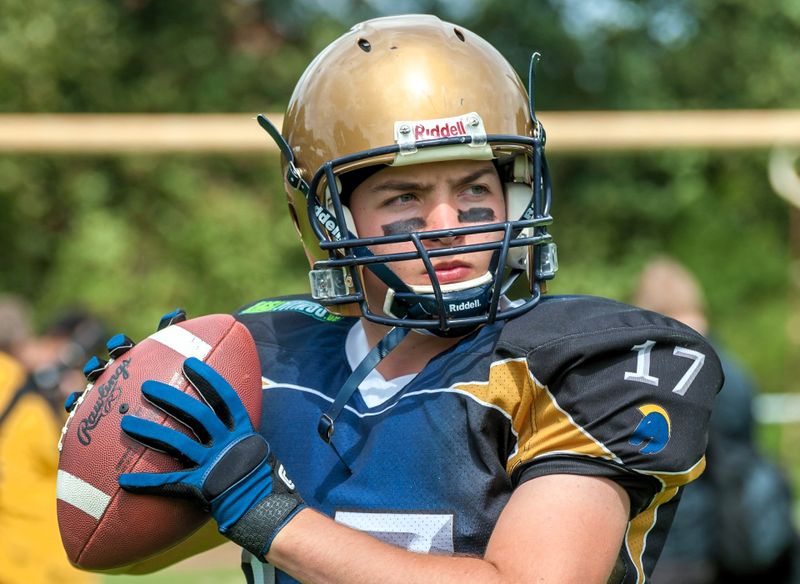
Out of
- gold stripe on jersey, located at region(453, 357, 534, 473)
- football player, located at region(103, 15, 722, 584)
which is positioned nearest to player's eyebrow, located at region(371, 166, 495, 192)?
football player, located at region(103, 15, 722, 584)

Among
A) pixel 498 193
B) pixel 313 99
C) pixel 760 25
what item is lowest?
pixel 760 25

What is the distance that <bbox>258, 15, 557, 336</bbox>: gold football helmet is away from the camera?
6.35ft

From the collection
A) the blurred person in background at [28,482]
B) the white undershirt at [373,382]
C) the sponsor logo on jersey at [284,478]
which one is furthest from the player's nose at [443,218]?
the blurred person in background at [28,482]

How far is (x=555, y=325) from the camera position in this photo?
1844mm

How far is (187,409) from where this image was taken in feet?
5.74

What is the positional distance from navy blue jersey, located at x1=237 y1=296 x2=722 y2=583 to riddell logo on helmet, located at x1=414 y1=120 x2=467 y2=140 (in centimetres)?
34

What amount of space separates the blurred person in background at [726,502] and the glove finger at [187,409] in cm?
283

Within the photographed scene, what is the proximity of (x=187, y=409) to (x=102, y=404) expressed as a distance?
21 cm

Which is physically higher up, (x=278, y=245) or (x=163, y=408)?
(x=163, y=408)

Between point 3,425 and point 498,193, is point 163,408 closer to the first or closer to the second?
point 498,193

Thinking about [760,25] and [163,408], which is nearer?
[163,408]

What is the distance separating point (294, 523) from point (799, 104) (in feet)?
40.9

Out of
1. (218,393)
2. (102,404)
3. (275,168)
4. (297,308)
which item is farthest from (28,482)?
(275,168)

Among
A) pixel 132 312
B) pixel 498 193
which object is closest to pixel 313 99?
pixel 498 193
